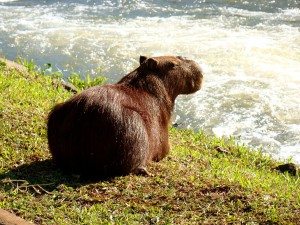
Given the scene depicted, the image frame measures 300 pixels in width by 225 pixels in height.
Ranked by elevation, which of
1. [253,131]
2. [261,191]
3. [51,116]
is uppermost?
[51,116]

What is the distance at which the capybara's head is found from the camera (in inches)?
202

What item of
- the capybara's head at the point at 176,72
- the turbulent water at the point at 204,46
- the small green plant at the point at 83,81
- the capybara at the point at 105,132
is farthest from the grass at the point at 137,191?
the small green plant at the point at 83,81

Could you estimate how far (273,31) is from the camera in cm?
1147

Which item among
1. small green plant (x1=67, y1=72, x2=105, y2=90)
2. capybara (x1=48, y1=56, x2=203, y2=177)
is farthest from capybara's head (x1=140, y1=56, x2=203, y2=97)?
small green plant (x1=67, y1=72, x2=105, y2=90)

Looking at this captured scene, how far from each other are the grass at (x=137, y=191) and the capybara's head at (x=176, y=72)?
23.3 inches

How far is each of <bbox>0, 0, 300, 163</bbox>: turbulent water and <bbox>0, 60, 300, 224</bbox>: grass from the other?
230cm

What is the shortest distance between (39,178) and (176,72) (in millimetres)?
1653

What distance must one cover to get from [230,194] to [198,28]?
26.4ft

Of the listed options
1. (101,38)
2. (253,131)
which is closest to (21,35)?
(101,38)

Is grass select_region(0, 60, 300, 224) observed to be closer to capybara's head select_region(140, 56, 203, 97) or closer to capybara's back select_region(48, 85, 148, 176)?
capybara's back select_region(48, 85, 148, 176)

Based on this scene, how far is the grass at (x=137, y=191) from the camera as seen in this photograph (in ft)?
12.1

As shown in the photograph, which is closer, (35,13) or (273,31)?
(273,31)

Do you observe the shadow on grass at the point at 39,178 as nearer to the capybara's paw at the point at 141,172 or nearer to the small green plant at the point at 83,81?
the capybara's paw at the point at 141,172

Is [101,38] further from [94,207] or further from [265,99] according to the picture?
[94,207]
